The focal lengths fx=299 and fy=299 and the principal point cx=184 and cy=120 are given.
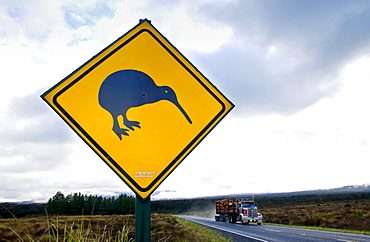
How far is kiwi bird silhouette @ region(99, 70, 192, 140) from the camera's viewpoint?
1.83 m

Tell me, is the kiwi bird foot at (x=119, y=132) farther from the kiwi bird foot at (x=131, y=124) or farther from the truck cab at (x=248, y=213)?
the truck cab at (x=248, y=213)

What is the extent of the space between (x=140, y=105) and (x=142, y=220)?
696 mm

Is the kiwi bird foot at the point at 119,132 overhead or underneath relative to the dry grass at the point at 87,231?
overhead

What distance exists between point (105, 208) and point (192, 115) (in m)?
1.39

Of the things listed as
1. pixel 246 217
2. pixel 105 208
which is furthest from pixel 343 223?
pixel 105 208

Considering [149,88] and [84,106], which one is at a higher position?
[149,88]

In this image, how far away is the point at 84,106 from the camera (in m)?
1.81

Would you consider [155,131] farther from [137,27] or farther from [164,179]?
[137,27]

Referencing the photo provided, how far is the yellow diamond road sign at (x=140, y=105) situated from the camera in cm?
178

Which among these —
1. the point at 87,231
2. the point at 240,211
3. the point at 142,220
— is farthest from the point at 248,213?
the point at 142,220

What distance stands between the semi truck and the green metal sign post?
2842cm

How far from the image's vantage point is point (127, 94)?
6.18 ft

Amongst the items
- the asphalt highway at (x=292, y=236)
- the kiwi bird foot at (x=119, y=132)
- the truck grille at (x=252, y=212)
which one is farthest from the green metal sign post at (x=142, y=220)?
the truck grille at (x=252, y=212)

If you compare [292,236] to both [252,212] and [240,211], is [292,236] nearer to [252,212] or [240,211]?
[252,212]
